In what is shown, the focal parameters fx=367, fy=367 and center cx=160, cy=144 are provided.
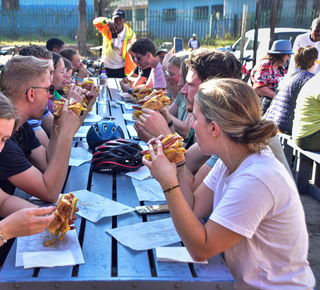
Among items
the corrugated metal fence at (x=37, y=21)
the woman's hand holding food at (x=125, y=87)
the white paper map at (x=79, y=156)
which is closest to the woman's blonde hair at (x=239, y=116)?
the white paper map at (x=79, y=156)

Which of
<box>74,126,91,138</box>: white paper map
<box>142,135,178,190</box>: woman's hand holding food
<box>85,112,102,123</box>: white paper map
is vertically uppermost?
<box>142,135,178,190</box>: woman's hand holding food

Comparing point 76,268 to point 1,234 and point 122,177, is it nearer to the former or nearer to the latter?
point 1,234

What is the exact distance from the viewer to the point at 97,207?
2160 mm

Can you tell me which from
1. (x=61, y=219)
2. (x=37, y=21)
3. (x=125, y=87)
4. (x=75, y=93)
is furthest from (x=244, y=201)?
(x=37, y=21)

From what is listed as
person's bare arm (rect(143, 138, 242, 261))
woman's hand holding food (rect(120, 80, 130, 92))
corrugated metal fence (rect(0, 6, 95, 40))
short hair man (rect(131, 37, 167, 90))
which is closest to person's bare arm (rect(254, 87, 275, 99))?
short hair man (rect(131, 37, 167, 90))

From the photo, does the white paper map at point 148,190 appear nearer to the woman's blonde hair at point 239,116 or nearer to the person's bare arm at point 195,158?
the person's bare arm at point 195,158

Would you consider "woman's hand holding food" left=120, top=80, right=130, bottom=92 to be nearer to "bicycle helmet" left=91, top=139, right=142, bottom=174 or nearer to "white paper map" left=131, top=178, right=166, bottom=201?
"bicycle helmet" left=91, top=139, right=142, bottom=174

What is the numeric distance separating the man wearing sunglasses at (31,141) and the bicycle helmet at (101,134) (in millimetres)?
413

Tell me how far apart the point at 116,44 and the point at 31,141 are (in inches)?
235

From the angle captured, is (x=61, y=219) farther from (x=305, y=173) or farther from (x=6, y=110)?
(x=305, y=173)

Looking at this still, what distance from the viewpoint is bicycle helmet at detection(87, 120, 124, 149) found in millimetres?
3292

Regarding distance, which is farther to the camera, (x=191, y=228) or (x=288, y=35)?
(x=288, y=35)

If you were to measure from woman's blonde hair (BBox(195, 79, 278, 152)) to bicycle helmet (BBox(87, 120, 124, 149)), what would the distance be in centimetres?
172

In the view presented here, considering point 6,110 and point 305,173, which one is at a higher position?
point 6,110
